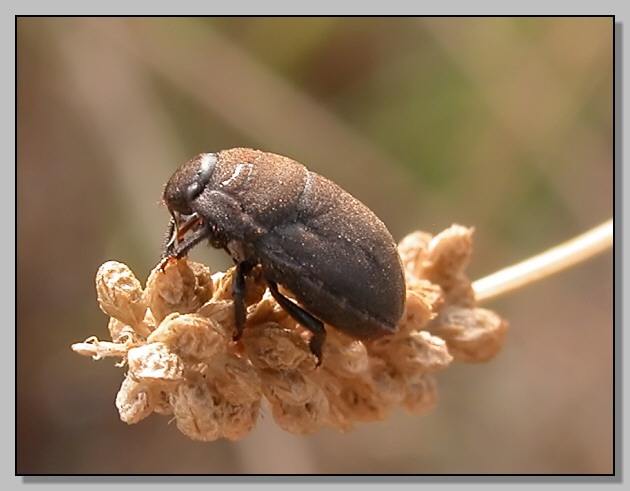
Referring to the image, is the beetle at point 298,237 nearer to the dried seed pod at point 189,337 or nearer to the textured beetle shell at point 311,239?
the textured beetle shell at point 311,239

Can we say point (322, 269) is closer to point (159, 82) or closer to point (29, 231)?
point (159, 82)

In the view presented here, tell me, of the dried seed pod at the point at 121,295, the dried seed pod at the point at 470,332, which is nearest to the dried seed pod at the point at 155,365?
the dried seed pod at the point at 121,295

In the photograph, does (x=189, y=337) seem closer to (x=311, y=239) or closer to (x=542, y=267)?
(x=311, y=239)

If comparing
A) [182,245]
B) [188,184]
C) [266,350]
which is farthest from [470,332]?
[188,184]

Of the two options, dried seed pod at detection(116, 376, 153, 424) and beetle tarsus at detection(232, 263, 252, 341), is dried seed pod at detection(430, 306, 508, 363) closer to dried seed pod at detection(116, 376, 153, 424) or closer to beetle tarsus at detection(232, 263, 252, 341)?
beetle tarsus at detection(232, 263, 252, 341)

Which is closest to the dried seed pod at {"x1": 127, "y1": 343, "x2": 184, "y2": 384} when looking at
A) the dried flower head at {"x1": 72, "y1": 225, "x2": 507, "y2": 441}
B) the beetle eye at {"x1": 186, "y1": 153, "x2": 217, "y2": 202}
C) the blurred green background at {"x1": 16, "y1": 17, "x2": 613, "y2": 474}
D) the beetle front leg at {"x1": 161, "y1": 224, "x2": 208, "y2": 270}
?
the dried flower head at {"x1": 72, "y1": 225, "x2": 507, "y2": 441}

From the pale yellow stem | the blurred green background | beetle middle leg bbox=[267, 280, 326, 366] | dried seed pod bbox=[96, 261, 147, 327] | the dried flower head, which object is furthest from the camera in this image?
the blurred green background
